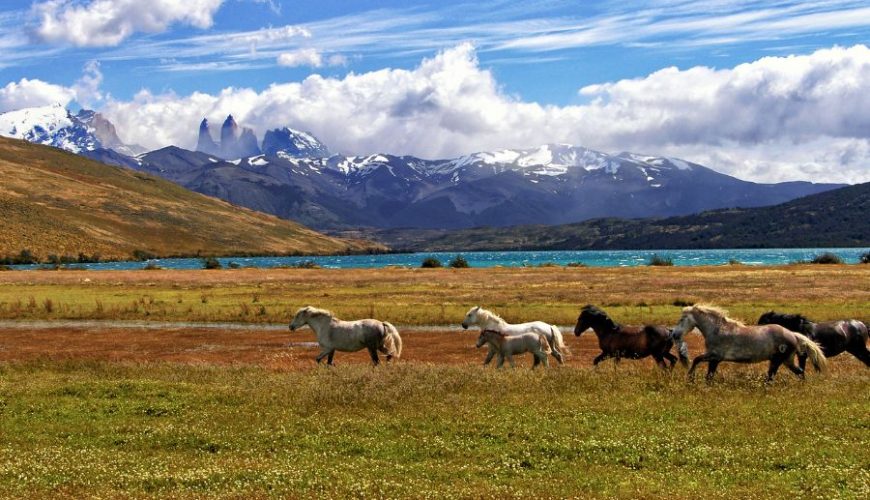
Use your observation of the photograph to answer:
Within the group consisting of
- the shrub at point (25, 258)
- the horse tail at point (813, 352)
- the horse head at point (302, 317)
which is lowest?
the shrub at point (25, 258)

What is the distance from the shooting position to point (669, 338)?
23.3 metres

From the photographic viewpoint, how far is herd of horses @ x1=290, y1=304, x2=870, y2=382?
67.5ft

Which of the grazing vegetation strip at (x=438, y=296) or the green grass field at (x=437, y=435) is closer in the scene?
the green grass field at (x=437, y=435)

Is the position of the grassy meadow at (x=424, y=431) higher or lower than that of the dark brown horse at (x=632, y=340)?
lower

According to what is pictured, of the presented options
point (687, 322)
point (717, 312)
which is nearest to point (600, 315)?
point (687, 322)

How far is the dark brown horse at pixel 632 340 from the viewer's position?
76.7 ft

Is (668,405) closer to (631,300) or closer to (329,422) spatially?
(329,422)

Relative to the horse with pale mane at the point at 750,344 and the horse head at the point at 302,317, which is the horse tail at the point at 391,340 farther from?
the horse with pale mane at the point at 750,344

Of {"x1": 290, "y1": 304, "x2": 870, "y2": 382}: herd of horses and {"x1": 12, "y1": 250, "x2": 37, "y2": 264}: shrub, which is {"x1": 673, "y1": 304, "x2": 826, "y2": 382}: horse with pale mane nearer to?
{"x1": 290, "y1": 304, "x2": 870, "y2": 382}: herd of horses

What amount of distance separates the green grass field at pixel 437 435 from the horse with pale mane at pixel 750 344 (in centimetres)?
63

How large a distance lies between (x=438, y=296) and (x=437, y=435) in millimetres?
53056

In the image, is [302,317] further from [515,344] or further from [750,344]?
[750,344]

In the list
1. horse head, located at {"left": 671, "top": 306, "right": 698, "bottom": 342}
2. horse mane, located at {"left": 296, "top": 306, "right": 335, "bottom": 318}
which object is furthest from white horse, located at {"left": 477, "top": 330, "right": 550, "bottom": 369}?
horse mane, located at {"left": 296, "top": 306, "right": 335, "bottom": 318}

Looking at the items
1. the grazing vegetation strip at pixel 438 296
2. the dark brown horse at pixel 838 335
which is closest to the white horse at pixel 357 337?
the dark brown horse at pixel 838 335
